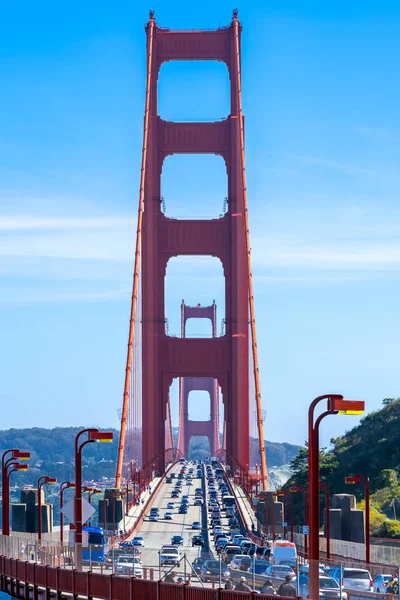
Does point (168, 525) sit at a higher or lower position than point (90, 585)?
higher

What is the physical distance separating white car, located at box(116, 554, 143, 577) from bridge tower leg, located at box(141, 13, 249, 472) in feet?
174

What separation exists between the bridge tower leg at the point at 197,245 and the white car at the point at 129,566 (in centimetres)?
5305

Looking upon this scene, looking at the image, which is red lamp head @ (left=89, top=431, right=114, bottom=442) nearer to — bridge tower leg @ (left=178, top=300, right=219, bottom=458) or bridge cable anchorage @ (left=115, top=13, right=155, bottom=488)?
bridge cable anchorage @ (left=115, top=13, right=155, bottom=488)

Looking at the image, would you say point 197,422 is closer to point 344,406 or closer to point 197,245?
point 197,245

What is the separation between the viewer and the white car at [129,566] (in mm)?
26438

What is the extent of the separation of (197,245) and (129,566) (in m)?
54.1

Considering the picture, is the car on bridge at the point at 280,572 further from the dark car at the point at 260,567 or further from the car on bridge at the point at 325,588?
the car on bridge at the point at 325,588

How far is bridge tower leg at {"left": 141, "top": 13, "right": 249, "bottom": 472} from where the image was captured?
263 feet

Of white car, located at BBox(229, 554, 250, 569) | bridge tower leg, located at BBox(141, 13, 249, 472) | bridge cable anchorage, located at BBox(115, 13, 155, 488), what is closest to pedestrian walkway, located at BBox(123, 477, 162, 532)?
bridge cable anchorage, located at BBox(115, 13, 155, 488)

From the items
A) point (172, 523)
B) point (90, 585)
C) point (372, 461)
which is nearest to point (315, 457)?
point (90, 585)

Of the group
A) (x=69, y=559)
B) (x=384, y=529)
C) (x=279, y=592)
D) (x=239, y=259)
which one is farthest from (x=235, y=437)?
(x=279, y=592)

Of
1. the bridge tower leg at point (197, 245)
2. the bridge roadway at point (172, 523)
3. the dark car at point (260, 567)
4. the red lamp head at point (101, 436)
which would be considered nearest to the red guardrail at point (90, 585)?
the dark car at point (260, 567)

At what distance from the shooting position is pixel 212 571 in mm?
23844

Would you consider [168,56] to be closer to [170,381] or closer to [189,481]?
[170,381]
